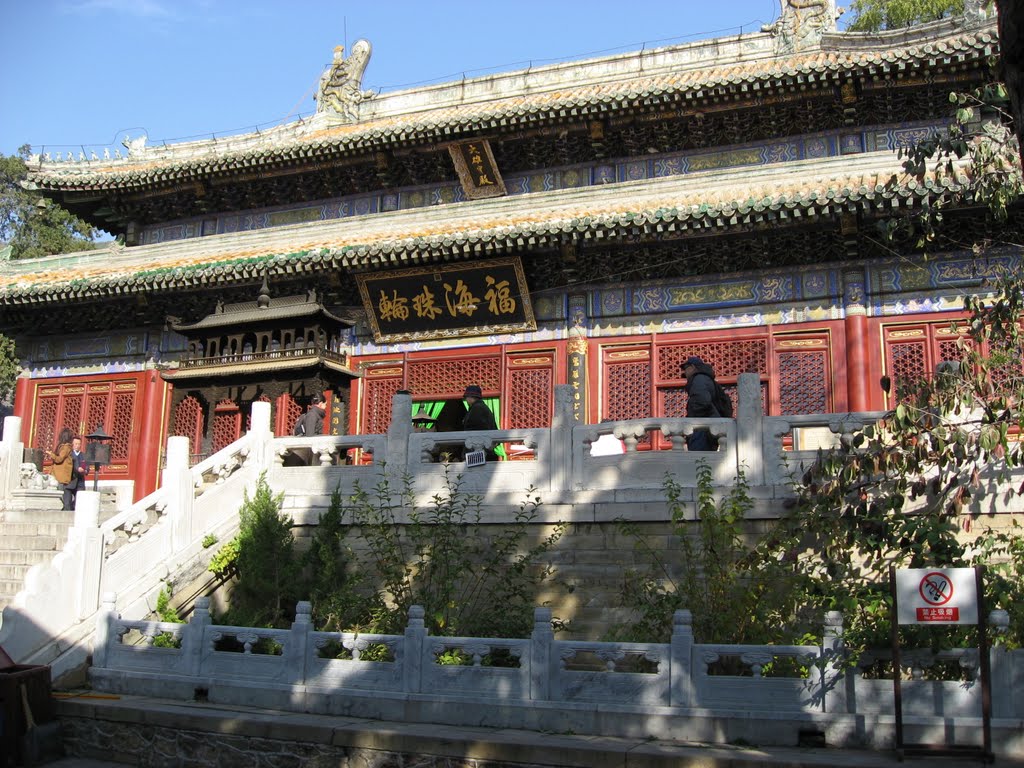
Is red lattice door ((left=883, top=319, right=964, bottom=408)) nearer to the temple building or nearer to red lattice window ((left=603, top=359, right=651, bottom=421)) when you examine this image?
the temple building

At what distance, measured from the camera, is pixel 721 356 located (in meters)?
12.6

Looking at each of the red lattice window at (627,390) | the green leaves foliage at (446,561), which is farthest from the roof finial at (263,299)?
the red lattice window at (627,390)

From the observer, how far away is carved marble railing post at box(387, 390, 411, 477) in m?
9.54

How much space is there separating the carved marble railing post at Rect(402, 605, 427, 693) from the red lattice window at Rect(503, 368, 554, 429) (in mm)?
6068

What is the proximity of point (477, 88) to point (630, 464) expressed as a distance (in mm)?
9514

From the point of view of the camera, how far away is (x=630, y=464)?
8.77 metres

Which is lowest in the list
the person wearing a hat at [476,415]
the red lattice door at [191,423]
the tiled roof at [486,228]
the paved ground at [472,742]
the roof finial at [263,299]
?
the paved ground at [472,742]

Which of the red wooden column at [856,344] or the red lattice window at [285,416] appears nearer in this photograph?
the red wooden column at [856,344]

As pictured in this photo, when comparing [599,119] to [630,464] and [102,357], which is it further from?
[102,357]

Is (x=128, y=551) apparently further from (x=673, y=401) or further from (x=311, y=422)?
(x=673, y=401)

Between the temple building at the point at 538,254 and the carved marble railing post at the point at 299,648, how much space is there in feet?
15.2

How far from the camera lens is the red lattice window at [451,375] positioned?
13492mm

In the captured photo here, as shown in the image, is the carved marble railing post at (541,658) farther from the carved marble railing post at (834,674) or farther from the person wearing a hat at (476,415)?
the person wearing a hat at (476,415)

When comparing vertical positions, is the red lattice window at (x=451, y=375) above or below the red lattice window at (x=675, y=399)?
above
